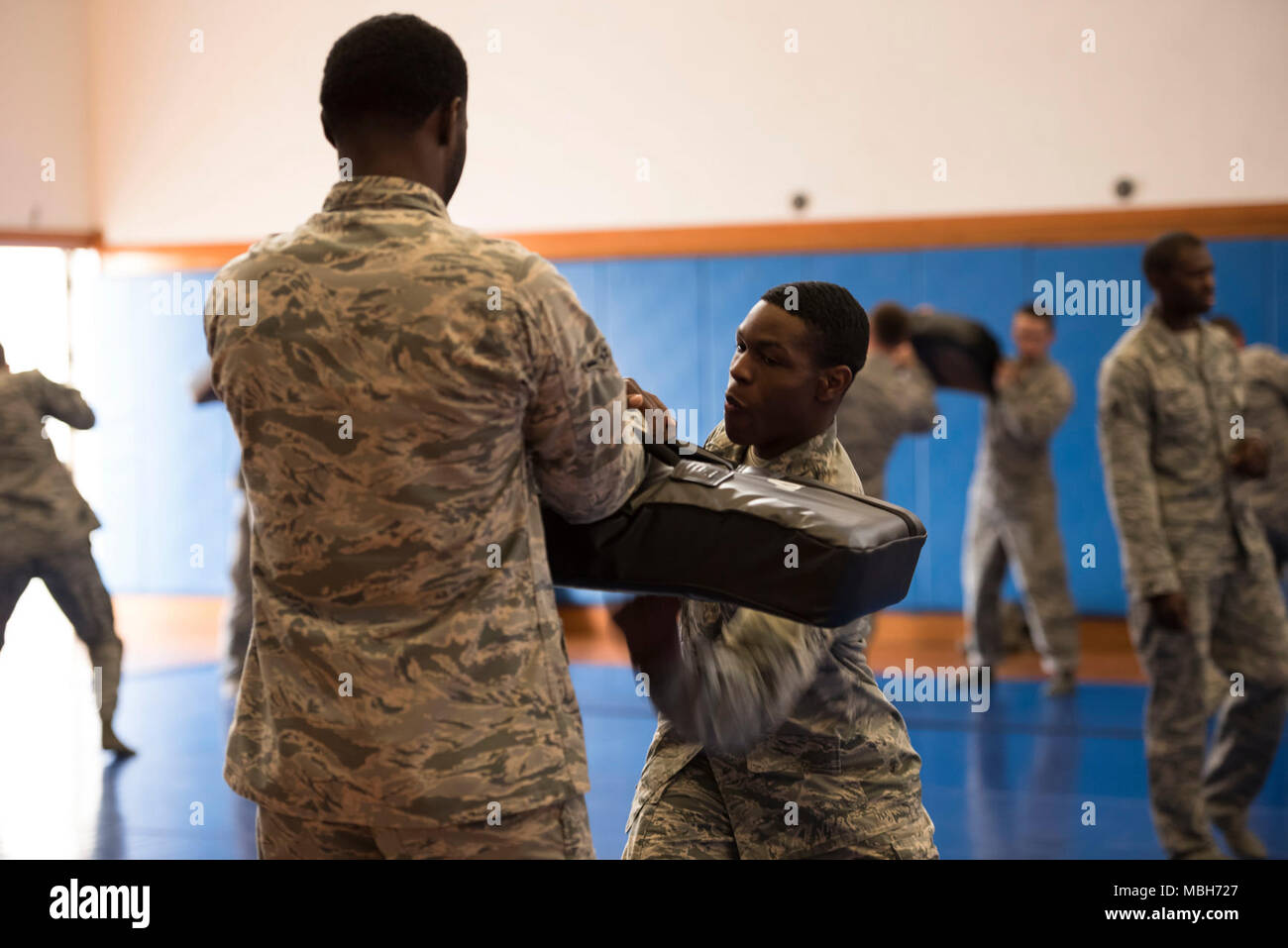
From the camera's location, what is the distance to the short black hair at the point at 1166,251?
4.15 meters

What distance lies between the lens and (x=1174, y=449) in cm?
426

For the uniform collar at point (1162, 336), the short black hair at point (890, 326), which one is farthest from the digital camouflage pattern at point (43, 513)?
the short black hair at point (890, 326)

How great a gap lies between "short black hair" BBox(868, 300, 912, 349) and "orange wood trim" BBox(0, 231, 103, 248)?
6.21 m

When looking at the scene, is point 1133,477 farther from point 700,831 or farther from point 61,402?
point 61,402

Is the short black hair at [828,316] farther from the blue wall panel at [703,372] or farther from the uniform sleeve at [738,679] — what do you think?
the blue wall panel at [703,372]

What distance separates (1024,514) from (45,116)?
7.44 m

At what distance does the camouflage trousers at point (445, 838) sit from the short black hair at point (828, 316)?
95 centimetres

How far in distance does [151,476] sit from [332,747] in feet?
29.8

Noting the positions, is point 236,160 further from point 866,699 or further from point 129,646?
point 866,699

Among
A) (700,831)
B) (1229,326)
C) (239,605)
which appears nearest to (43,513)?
(239,605)

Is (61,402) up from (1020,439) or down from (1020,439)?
up

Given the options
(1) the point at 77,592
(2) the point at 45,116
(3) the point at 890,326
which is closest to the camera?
(1) the point at 77,592

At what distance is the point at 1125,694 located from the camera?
280 inches
